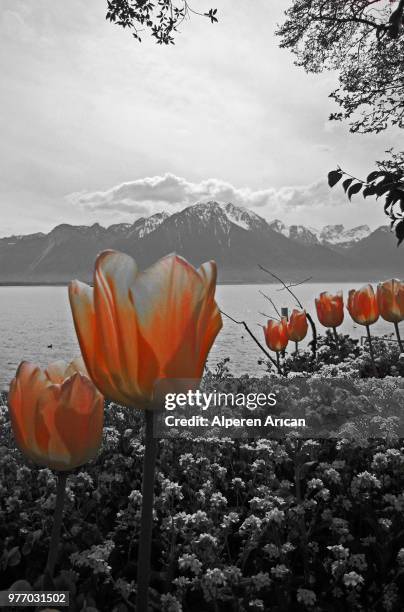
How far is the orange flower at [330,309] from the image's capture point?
21.9 ft

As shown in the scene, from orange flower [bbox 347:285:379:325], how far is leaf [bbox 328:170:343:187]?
2.25 metres

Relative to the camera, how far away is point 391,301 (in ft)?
18.2

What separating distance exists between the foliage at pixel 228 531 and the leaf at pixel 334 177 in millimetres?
1916

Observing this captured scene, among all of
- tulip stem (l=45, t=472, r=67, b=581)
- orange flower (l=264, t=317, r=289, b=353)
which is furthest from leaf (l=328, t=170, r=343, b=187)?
orange flower (l=264, t=317, r=289, b=353)

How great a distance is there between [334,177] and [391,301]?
234cm

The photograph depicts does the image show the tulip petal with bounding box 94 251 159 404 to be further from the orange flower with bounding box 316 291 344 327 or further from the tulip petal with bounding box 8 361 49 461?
the orange flower with bounding box 316 291 344 327

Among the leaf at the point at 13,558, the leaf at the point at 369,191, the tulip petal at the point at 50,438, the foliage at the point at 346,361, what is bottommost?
the leaf at the point at 13,558

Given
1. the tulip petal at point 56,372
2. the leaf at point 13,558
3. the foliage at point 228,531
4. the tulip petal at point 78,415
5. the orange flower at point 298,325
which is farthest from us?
the orange flower at point 298,325

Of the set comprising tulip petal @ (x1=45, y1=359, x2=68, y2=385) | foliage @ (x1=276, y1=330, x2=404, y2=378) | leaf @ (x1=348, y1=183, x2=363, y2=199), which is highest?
leaf @ (x1=348, y1=183, x2=363, y2=199)

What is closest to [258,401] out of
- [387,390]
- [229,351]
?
[387,390]

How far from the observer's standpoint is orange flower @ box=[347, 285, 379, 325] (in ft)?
18.6

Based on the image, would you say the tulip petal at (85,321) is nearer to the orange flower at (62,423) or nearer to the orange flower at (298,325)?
the orange flower at (62,423)

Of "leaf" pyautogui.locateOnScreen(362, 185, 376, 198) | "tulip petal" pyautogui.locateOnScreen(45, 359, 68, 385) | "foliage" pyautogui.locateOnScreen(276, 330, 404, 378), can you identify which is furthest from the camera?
"foliage" pyautogui.locateOnScreen(276, 330, 404, 378)

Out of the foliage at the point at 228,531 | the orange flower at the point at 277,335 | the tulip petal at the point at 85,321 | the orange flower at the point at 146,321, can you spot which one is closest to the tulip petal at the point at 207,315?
the orange flower at the point at 146,321
